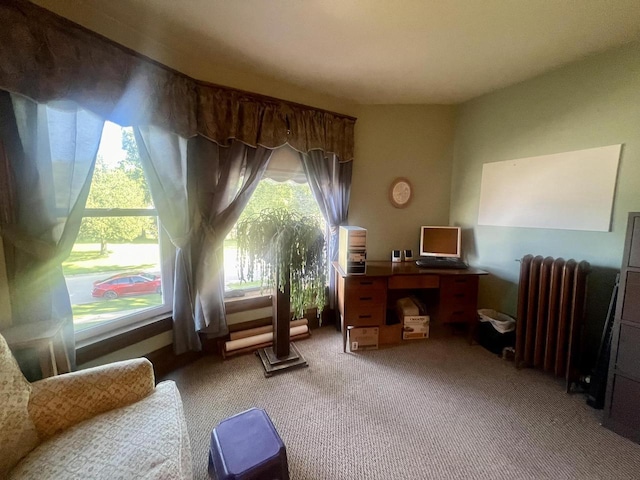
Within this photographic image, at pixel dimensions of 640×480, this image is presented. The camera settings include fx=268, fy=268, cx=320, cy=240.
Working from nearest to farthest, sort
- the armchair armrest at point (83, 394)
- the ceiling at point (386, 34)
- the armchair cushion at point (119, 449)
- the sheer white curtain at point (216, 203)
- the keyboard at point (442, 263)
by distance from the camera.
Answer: the armchair cushion at point (119, 449), the armchair armrest at point (83, 394), the ceiling at point (386, 34), the sheer white curtain at point (216, 203), the keyboard at point (442, 263)

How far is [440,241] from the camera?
291 centimetres

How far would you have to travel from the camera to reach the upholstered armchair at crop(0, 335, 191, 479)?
90 cm

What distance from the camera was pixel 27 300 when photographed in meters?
1.38

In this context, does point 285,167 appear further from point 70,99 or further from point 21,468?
point 21,468

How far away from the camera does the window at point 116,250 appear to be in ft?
5.57

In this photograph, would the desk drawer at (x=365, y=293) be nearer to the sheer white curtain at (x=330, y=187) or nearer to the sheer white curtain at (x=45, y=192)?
the sheer white curtain at (x=330, y=187)

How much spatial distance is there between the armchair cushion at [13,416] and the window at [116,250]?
706mm

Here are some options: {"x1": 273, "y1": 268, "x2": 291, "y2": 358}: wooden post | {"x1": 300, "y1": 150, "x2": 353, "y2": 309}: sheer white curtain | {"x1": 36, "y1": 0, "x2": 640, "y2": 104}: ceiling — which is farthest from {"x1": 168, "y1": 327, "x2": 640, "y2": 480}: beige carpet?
{"x1": 36, "y1": 0, "x2": 640, "y2": 104}: ceiling

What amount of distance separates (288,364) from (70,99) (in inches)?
85.8

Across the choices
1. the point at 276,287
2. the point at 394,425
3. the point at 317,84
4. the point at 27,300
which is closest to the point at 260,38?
the point at 317,84

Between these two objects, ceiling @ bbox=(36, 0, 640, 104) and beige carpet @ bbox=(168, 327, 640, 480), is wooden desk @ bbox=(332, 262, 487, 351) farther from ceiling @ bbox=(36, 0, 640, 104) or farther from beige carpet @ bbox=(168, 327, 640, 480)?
ceiling @ bbox=(36, 0, 640, 104)

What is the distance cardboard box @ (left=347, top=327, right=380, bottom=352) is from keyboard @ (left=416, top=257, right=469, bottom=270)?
80 centimetres

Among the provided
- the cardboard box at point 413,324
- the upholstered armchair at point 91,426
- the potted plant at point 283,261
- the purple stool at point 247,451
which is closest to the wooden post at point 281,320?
the potted plant at point 283,261

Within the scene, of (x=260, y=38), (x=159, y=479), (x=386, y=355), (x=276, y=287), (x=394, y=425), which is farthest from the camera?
(x=386, y=355)
